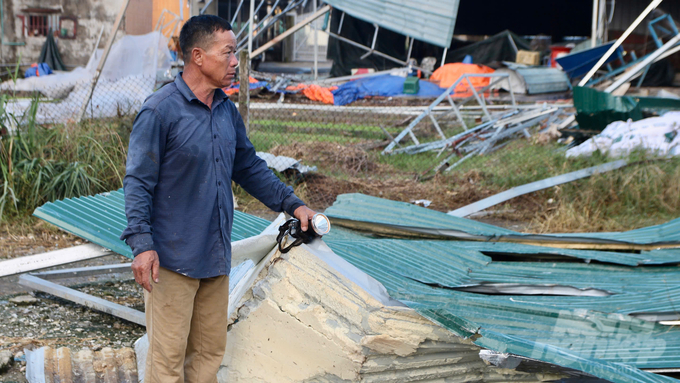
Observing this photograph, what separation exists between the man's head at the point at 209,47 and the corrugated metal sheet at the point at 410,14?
43.8 feet

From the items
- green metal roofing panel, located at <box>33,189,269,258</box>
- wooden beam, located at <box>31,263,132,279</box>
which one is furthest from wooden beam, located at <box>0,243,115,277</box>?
wooden beam, located at <box>31,263,132,279</box>

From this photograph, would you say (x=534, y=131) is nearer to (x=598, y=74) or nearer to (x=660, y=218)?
(x=660, y=218)

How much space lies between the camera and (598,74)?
14039mm

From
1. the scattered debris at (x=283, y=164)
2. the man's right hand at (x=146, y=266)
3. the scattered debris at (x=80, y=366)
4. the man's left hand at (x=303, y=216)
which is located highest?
the man's left hand at (x=303, y=216)

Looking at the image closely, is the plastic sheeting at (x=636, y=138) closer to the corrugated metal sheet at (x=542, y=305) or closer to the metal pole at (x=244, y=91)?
the metal pole at (x=244, y=91)

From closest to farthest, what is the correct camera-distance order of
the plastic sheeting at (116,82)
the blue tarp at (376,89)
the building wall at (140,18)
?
1. the plastic sheeting at (116,82)
2. the blue tarp at (376,89)
3. the building wall at (140,18)

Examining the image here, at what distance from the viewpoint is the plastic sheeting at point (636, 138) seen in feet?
23.0

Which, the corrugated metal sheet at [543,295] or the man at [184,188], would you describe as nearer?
the man at [184,188]

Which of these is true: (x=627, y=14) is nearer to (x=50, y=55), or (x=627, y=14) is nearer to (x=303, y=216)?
(x=50, y=55)

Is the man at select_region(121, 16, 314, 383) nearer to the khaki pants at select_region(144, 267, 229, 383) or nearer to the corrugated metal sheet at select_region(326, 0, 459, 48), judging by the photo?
the khaki pants at select_region(144, 267, 229, 383)

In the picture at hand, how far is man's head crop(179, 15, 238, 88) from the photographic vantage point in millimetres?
2344

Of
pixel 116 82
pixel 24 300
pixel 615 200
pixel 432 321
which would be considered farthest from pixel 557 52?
pixel 432 321

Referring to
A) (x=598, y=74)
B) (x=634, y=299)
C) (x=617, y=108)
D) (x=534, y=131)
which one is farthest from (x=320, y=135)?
(x=598, y=74)

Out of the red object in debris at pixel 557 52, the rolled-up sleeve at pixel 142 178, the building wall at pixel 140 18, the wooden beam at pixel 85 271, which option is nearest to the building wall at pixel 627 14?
the red object in debris at pixel 557 52
